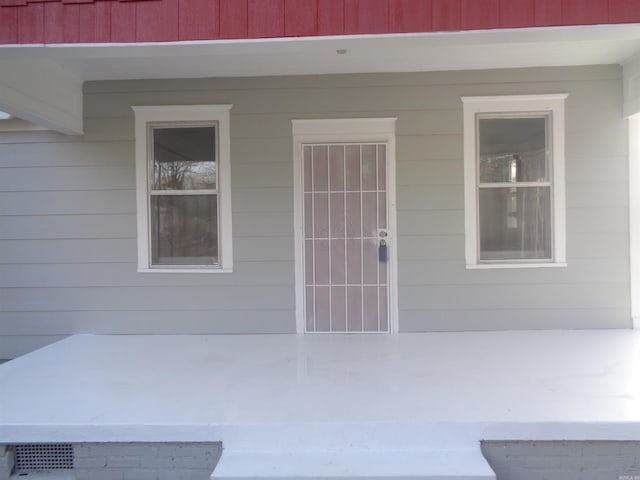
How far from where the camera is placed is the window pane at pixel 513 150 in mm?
4711

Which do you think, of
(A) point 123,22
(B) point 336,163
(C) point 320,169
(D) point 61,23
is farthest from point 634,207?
(D) point 61,23

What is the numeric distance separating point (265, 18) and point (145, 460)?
106 inches

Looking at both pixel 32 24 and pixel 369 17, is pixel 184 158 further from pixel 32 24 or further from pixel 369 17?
pixel 369 17

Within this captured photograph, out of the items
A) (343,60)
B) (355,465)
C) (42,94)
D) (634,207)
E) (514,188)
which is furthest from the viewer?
(514,188)

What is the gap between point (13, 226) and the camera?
4.81 m

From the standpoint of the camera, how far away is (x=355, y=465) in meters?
2.53

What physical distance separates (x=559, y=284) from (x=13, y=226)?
5.38m

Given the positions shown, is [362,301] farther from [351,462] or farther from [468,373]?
[351,462]

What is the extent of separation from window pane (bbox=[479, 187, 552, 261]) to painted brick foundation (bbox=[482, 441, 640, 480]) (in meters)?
2.25

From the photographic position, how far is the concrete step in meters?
2.43

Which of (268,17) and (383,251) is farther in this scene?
(383,251)

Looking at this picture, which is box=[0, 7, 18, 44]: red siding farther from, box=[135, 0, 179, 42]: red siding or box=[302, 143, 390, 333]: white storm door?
box=[302, 143, 390, 333]: white storm door

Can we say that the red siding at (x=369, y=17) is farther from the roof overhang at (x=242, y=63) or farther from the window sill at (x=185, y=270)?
the window sill at (x=185, y=270)

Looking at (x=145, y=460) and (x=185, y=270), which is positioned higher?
(x=185, y=270)
